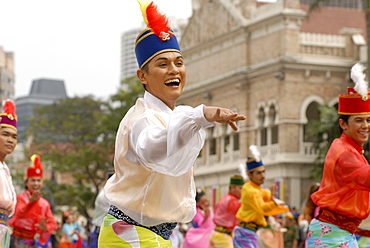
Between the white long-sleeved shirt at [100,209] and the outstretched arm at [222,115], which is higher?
the outstretched arm at [222,115]

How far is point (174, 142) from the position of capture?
526 cm

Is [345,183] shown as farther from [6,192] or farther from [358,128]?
[6,192]

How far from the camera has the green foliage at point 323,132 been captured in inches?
1487

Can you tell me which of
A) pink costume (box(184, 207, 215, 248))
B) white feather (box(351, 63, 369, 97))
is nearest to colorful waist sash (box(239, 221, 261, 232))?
pink costume (box(184, 207, 215, 248))

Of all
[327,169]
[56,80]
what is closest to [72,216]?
[327,169]

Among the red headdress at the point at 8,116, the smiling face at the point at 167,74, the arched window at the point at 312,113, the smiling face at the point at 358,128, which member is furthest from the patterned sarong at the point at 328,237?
the arched window at the point at 312,113

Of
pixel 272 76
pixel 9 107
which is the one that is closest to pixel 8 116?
pixel 9 107

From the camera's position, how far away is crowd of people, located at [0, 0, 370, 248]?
5406mm

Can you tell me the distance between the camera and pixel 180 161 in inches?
Answer: 211

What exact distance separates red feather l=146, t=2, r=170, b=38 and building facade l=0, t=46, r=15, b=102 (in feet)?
290

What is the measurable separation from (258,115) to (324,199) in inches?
1483

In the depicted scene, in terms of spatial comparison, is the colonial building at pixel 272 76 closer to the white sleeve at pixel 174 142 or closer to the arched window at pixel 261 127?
the arched window at pixel 261 127

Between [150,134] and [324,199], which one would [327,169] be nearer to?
[324,199]

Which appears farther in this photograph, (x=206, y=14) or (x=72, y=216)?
(x=206, y=14)
